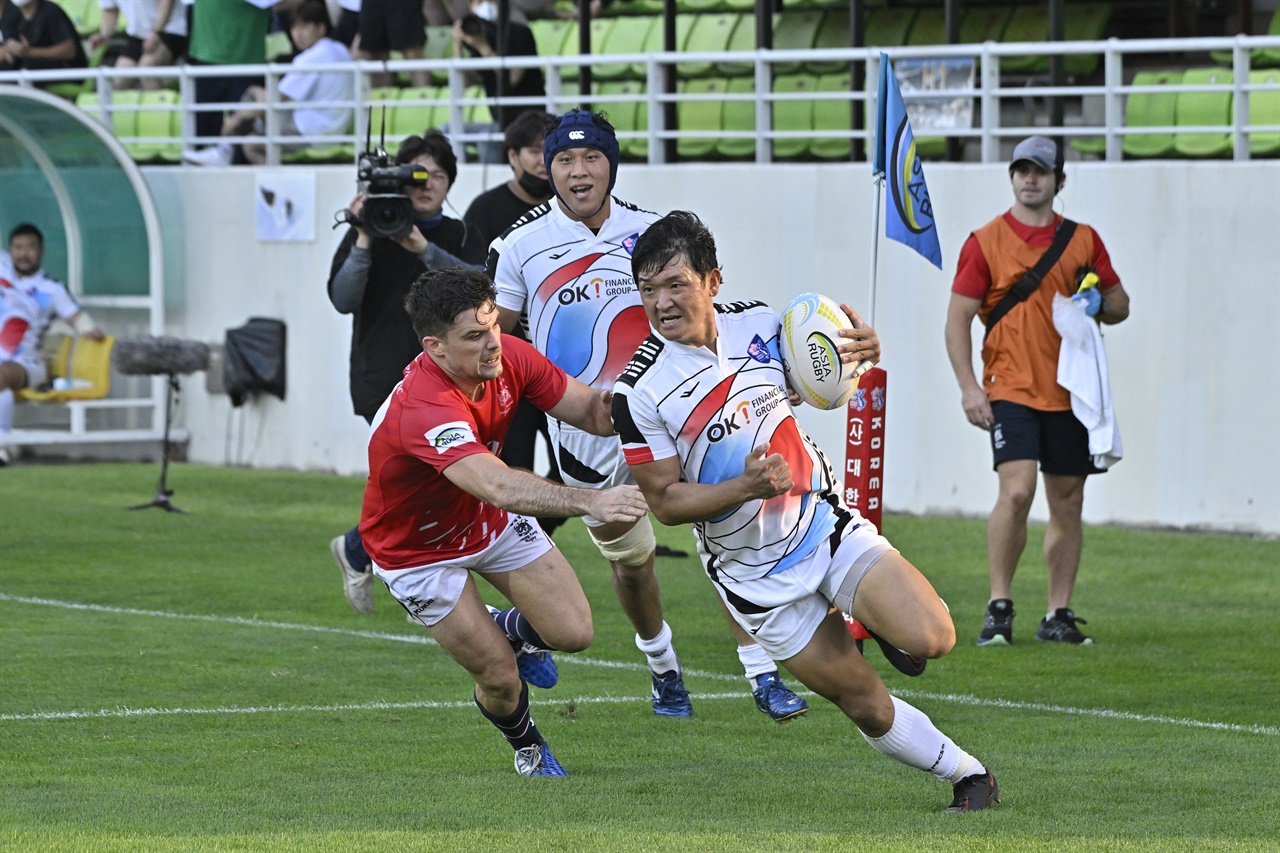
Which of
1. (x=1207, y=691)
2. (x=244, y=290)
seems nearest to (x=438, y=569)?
(x=1207, y=691)

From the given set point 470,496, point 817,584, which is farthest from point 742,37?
point 817,584

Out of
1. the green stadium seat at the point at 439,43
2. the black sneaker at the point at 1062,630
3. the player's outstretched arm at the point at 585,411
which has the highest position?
the green stadium seat at the point at 439,43

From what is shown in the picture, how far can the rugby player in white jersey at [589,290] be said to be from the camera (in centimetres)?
792

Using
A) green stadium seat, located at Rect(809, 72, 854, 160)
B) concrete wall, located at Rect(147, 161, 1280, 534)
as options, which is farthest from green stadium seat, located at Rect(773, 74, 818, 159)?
concrete wall, located at Rect(147, 161, 1280, 534)

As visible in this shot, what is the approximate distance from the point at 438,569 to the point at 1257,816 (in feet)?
9.23

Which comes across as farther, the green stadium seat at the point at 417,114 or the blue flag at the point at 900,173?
the green stadium seat at the point at 417,114

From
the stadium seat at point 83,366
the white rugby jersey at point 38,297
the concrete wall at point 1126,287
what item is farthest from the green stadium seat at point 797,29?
the white rugby jersey at point 38,297

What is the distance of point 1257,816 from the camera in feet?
20.5

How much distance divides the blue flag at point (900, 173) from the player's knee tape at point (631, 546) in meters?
2.61

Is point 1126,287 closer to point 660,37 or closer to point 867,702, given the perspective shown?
point 660,37

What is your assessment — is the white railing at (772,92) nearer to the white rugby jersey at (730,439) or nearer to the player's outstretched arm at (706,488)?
the white rugby jersey at (730,439)

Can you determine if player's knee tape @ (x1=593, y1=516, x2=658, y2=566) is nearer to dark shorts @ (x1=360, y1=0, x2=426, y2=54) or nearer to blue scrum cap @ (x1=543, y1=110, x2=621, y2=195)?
blue scrum cap @ (x1=543, y1=110, x2=621, y2=195)

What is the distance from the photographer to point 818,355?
6301mm

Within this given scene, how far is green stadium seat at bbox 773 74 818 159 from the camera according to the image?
17.2 metres
